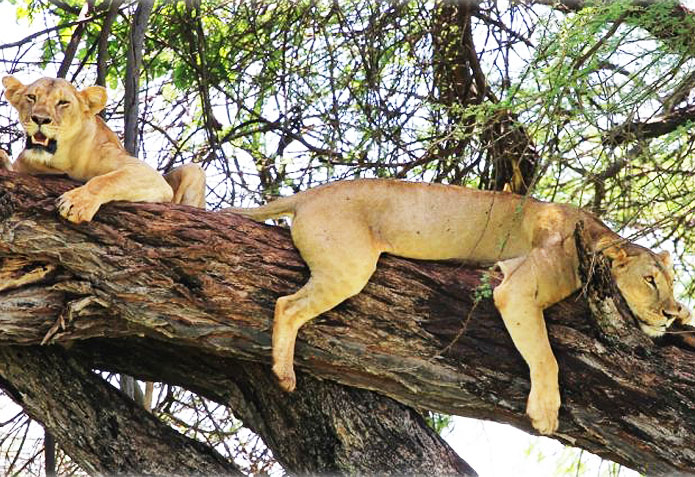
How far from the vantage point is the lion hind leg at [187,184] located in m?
6.52

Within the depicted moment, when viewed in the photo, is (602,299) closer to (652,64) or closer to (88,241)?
(652,64)

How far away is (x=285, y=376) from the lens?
18.4 feet

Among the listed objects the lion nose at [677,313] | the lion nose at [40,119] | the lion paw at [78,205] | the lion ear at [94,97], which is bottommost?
the lion nose at [677,313]

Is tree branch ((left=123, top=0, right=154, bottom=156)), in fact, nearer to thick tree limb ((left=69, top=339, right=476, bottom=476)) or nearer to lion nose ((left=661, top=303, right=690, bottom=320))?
thick tree limb ((left=69, top=339, right=476, bottom=476))

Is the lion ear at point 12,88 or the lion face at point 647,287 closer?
the lion face at point 647,287

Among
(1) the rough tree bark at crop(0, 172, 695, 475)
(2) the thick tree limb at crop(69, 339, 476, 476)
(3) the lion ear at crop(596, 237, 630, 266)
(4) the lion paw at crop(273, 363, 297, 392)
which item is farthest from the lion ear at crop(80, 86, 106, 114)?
(3) the lion ear at crop(596, 237, 630, 266)

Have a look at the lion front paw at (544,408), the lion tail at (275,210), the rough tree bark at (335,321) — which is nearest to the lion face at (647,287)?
the rough tree bark at (335,321)

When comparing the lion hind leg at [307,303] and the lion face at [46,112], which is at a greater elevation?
the lion face at [46,112]

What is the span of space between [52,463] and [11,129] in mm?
2239

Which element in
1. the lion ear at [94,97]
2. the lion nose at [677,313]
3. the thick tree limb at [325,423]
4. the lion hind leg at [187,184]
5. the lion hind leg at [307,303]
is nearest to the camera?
the lion hind leg at [307,303]

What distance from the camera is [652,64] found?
15.4 feet

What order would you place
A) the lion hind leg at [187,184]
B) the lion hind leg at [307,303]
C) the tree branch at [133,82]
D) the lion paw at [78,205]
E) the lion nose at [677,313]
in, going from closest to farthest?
the lion paw at [78,205] → the lion hind leg at [307,303] → the lion nose at [677,313] → the lion hind leg at [187,184] → the tree branch at [133,82]

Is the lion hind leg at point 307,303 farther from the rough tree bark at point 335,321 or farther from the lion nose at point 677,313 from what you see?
the lion nose at point 677,313

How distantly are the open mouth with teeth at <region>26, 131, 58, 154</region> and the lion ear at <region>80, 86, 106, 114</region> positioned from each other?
1.34ft
